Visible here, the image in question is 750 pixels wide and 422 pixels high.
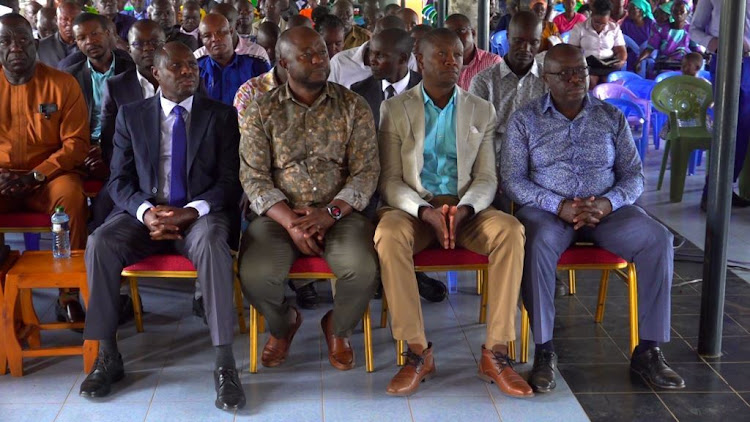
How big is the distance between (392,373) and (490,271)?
62 centimetres

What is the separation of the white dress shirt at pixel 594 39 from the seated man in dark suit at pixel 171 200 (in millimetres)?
6662

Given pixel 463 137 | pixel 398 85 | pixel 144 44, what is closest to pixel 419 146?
pixel 463 137

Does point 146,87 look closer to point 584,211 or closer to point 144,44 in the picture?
point 144,44

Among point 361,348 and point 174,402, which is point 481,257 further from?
point 174,402

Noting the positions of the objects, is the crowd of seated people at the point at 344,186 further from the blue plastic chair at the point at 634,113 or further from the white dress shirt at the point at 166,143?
the blue plastic chair at the point at 634,113

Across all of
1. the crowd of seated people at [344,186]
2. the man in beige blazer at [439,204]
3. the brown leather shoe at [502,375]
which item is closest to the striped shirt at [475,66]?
the crowd of seated people at [344,186]

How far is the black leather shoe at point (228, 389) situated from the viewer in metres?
3.45

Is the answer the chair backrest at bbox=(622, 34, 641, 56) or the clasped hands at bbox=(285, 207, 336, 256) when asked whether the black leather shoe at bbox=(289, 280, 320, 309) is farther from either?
the chair backrest at bbox=(622, 34, 641, 56)

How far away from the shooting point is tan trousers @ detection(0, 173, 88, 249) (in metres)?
4.29

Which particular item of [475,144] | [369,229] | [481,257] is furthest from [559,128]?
[369,229]

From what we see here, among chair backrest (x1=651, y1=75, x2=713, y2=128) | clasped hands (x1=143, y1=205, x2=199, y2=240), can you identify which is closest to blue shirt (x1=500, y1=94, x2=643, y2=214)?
clasped hands (x1=143, y1=205, x2=199, y2=240)

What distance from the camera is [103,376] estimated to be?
3.61 meters

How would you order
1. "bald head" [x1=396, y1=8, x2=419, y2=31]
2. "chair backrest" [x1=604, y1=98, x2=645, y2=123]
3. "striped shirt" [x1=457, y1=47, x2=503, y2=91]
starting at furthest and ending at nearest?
"chair backrest" [x1=604, y1=98, x2=645, y2=123] < "bald head" [x1=396, y1=8, x2=419, y2=31] < "striped shirt" [x1=457, y1=47, x2=503, y2=91]

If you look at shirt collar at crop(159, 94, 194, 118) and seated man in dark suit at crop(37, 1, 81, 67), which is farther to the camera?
seated man in dark suit at crop(37, 1, 81, 67)
